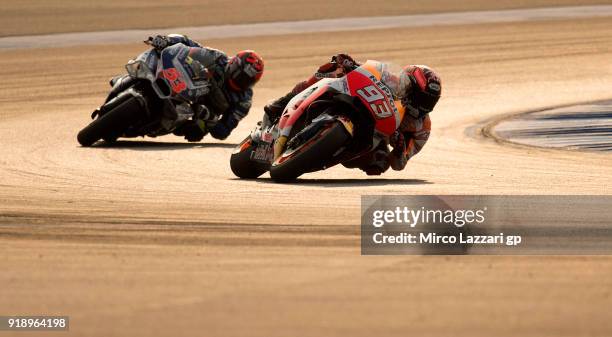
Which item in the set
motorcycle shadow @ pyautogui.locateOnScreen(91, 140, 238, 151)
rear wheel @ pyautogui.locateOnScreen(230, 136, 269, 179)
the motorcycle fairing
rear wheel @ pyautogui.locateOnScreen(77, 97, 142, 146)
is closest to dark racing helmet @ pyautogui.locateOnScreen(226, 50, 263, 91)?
motorcycle shadow @ pyautogui.locateOnScreen(91, 140, 238, 151)

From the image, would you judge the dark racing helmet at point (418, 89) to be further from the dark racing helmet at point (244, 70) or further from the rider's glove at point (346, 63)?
the dark racing helmet at point (244, 70)

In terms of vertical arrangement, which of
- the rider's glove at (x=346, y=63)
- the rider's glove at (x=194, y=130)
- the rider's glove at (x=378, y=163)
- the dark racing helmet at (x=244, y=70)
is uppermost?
the dark racing helmet at (x=244, y=70)

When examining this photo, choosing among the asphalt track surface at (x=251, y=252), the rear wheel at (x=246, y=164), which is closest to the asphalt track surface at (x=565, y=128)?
the asphalt track surface at (x=251, y=252)

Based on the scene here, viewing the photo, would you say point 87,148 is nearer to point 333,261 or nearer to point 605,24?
point 333,261

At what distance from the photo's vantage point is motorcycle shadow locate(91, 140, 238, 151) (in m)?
18.1

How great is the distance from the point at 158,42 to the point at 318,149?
644 cm

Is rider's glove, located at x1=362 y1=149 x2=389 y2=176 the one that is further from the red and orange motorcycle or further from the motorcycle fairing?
the motorcycle fairing

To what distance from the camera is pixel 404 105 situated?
1341 cm

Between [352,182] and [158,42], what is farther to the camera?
[158,42]

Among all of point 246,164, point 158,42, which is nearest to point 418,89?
point 246,164

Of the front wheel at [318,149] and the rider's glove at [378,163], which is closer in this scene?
the front wheel at [318,149]

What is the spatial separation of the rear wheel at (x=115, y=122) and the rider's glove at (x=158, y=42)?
880mm

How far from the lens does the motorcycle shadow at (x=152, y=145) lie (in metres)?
18.1

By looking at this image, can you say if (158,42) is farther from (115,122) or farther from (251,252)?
(251,252)
